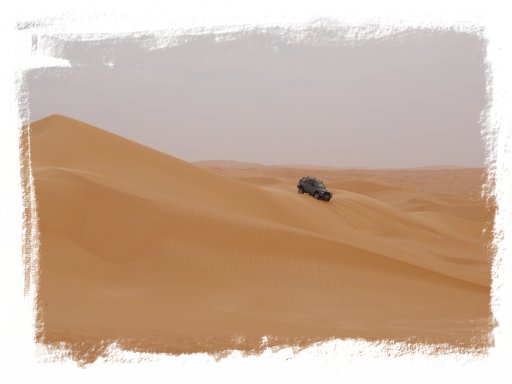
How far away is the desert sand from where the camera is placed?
6039 mm

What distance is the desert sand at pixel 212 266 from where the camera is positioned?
6039 mm

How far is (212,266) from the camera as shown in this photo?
370 inches

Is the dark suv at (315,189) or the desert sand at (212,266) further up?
the dark suv at (315,189)

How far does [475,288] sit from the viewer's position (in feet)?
34.0

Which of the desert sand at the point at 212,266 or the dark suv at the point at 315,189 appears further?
the dark suv at the point at 315,189

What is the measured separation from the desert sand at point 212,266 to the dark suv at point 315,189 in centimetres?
47

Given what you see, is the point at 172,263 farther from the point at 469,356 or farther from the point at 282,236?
the point at 469,356

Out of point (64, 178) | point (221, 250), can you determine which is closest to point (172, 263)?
point (221, 250)

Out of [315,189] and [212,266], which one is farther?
[315,189]

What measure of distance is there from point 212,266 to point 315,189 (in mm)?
8669

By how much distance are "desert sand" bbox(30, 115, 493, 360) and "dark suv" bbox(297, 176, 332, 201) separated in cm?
47

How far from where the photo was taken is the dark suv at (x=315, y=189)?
676 inches

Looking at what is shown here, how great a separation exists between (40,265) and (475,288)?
27.0 ft

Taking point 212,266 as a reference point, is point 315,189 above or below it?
above
